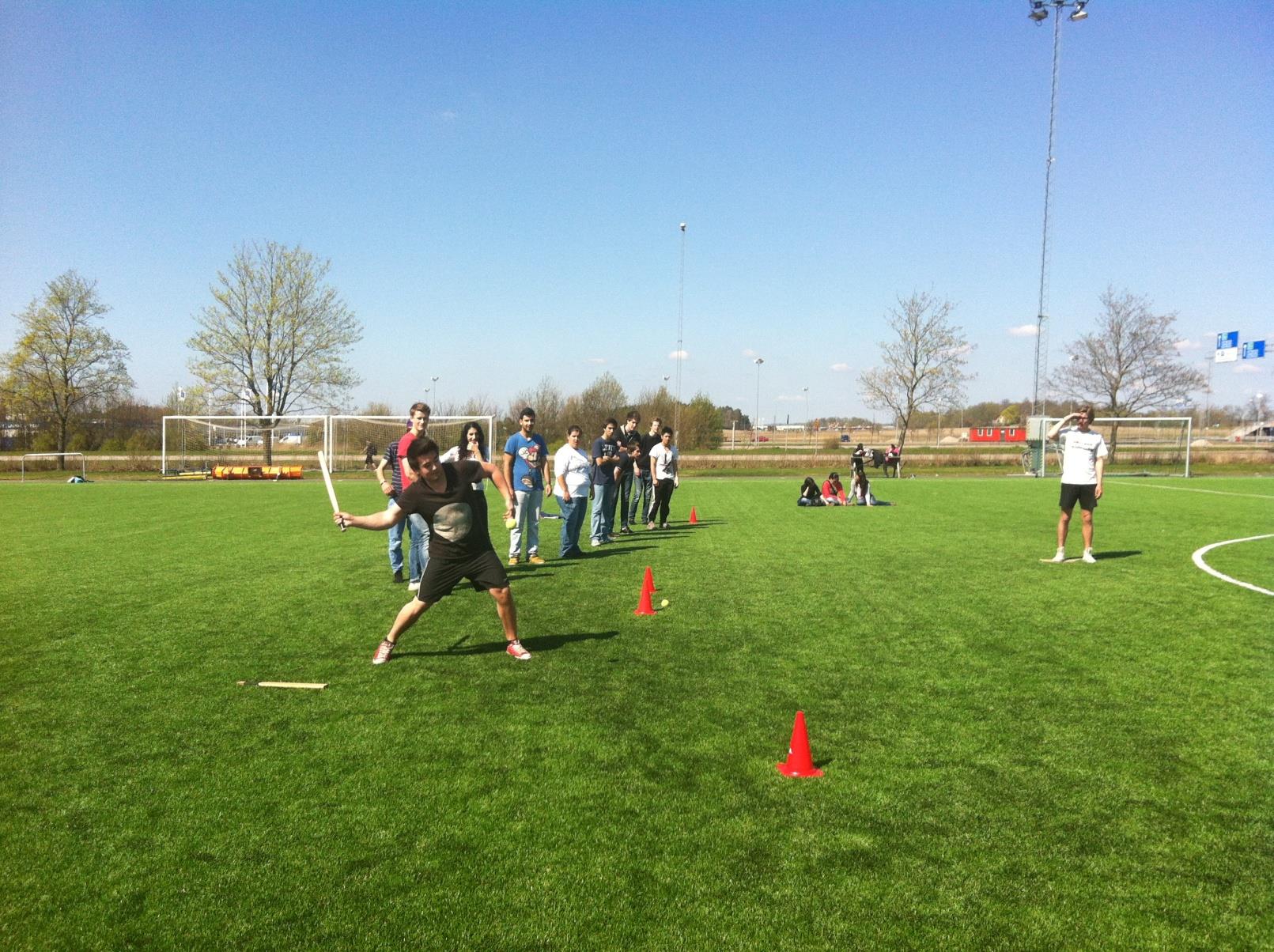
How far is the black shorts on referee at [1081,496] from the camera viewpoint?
11133 millimetres

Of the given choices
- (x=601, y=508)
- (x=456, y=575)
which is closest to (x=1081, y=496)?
(x=601, y=508)

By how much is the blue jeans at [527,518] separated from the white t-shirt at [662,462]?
4.11m

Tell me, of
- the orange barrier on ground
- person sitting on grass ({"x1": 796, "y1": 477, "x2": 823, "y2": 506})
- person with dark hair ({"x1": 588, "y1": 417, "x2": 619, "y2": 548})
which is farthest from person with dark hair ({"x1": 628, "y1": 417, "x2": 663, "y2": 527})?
the orange barrier on ground

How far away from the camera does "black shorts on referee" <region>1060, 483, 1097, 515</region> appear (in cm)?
1113

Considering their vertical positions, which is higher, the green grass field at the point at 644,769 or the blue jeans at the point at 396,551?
the blue jeans at the point at 396,551

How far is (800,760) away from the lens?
4469 millimetres

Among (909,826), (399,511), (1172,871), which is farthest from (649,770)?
(399,511)

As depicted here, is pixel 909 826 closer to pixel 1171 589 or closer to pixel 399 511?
pixel 399 511

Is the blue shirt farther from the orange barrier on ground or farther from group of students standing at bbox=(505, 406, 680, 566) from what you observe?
the orange barrier on ground

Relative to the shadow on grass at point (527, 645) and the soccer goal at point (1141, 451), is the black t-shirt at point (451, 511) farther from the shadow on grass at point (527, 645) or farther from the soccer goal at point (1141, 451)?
→ the soccer goal at point (1141, 451)

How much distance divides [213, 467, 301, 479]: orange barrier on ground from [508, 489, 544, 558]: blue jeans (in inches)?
1129

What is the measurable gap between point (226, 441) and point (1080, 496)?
40182 millimetres

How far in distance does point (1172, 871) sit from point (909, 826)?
109 centimetres

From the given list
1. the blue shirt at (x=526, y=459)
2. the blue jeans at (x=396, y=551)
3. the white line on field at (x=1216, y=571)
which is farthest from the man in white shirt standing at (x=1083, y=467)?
the blue jeans at (x=396, y=551)
